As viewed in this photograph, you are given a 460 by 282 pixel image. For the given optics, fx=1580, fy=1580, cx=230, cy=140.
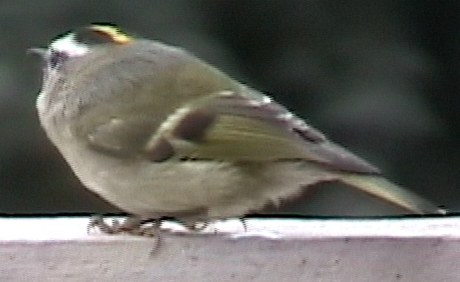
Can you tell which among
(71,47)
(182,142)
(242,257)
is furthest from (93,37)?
(242,257)

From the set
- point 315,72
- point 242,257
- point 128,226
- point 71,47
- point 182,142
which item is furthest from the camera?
point 315,72

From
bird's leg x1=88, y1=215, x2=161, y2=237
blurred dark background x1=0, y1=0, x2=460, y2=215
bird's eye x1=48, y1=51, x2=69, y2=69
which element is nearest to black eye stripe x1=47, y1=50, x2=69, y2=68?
bird's eye x1=48, y1=51, x2=69, y2=69

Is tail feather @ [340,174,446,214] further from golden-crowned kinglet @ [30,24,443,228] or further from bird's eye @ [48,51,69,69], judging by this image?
bird's eye @ [48,51,69,69]

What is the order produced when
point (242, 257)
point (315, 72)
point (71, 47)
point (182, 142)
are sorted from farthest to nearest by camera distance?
point (315, 72) → point (71, 47) → point (182, 142) → point (242, 257)

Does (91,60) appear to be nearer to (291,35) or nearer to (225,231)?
(225,231)

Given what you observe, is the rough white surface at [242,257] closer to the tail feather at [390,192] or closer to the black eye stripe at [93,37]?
the tail feather at [390,192]

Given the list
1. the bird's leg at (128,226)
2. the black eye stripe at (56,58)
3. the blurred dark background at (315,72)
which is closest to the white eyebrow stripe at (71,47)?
the black eye stripe at (56,58)

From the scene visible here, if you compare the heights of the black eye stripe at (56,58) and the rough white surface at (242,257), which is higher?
the black eye stripe at (56,58)

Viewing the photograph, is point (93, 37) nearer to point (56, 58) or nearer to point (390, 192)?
point (56, 58)
